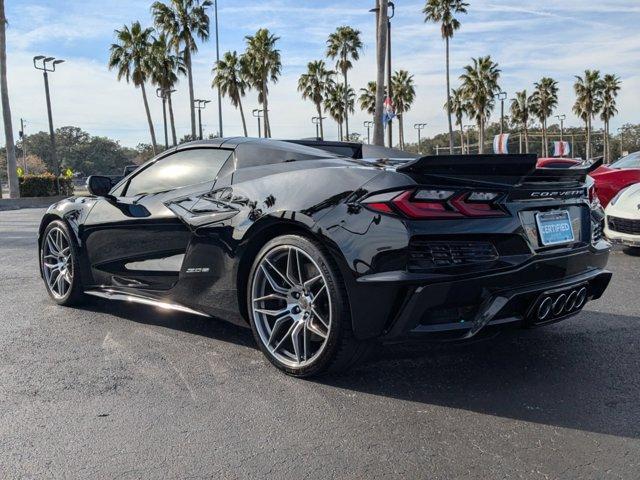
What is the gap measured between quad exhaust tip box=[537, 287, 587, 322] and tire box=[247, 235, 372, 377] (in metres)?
0.90

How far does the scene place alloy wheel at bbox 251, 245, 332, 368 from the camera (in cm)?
323

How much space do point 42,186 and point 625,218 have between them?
107 feet

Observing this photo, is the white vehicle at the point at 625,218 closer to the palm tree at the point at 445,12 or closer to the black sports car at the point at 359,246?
the black sports car at the point at 359,246

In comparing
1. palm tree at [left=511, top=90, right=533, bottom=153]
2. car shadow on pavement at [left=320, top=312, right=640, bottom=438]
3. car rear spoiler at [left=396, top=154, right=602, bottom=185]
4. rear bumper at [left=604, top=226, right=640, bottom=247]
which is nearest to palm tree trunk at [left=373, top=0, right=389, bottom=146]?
rear bumper at [left=604, top=226, right=640, bottom=247]

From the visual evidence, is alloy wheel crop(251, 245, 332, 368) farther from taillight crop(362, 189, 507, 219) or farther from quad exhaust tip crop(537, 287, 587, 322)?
quad exhaust tip crop(537, 287, 587, 322)

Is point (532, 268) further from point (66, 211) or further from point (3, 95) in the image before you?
point (3, 95)

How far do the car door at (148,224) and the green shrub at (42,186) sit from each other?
31755mm

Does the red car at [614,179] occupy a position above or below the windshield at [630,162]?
below

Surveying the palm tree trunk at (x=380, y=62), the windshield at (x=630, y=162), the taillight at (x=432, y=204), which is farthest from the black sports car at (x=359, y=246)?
the palm tree trunk at (x=380, y=62)

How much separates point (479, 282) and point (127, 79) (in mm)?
43809

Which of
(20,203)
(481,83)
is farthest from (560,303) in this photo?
(481,83)

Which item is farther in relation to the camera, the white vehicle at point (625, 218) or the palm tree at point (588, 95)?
the palm tree at point (588, 95)

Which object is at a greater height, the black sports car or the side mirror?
the side mirror

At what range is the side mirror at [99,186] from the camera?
4750 mm
